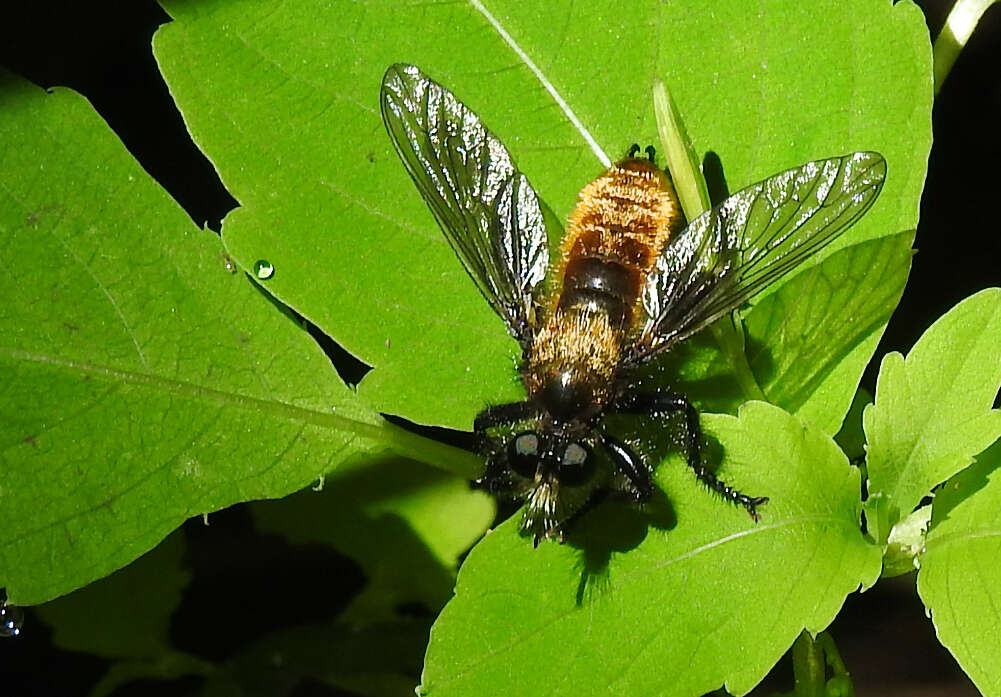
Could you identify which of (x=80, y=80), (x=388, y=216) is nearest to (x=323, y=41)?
(x=388, y=216)

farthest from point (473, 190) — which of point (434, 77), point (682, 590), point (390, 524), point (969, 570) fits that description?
point (969, 570)

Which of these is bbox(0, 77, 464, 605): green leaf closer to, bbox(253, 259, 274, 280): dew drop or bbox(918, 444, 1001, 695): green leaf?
bbox(253, 259, 274, 280): dew drop

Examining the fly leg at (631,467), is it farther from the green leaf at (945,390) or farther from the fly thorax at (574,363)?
the green leaf at (945,390)

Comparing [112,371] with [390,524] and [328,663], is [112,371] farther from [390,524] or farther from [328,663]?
[328,663]

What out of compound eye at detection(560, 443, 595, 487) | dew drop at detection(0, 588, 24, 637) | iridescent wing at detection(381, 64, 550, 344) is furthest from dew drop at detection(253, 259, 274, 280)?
dew drop at detection(0, 588, 24, 637)

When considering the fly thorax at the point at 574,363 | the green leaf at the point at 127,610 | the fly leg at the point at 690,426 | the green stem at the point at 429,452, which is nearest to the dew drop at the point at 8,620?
the green leaf at the point at 127,610

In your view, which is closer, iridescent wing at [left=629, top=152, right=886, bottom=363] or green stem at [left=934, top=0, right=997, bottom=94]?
iridescent wing at [left=629, top=152, right=886, bottom=363]

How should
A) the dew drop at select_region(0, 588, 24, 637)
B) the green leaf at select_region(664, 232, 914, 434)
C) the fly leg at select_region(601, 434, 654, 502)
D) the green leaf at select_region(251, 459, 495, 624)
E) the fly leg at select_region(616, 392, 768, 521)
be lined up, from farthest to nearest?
the green leaf at select_region(251, 459, 495, 624), the dew drop at select_region(0, 588, 24, 637), the green leaf at select_region(664, 232, 914, 434), the fly leg at select_region(601, 434, 654, 502), the fly leg at select_region(616, 392, 768, 521)
